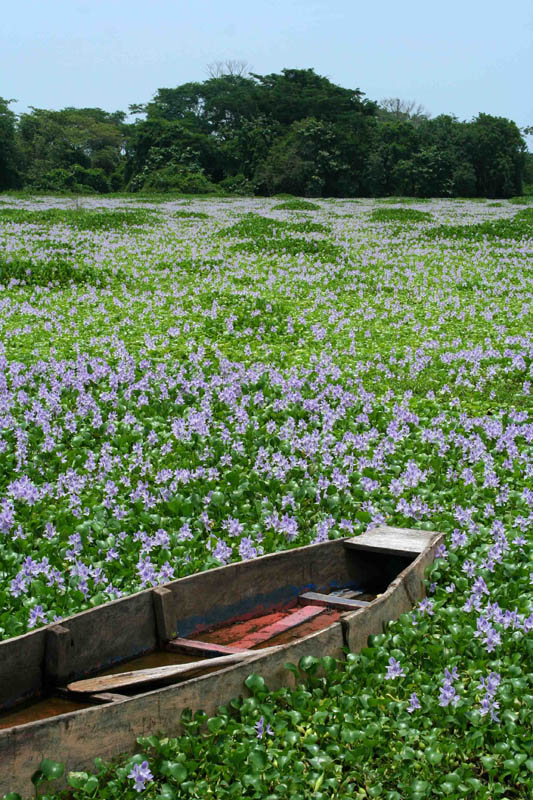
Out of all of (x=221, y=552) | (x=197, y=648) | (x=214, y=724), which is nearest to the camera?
(x=214, y=724)

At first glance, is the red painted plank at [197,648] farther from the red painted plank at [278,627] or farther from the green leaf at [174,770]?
the green leaf at [174,770]

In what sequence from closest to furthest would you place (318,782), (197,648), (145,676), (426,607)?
(318,782)
(145,676)
(197,648)
(426,607)

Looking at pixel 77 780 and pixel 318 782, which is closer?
pixel 77 780

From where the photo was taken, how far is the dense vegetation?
148 inches

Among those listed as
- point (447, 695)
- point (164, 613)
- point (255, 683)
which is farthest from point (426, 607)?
point (164, 613)

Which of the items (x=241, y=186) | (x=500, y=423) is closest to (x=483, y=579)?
(x=500, y=423)

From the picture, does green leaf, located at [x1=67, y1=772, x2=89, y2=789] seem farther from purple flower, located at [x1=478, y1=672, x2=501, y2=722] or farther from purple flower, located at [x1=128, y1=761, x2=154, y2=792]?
purple flower, located at [x1=478, y1=672, x2=501, y2=722]

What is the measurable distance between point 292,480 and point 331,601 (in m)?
2.05

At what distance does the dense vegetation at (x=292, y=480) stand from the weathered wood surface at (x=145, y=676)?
0.24 metres

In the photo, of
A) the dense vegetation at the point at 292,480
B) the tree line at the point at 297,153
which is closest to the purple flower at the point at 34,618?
the dense vegetation at the point at 292,480

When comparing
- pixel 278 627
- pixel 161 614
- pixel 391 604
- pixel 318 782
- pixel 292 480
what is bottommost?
pixel 318 782

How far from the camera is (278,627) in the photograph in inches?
187

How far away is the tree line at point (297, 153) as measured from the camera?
63312mm

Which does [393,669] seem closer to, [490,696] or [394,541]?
[490,696]
